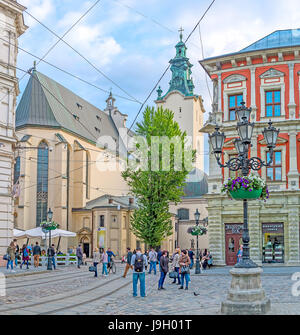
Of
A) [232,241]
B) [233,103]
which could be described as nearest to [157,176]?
[232,241]

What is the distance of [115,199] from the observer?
191ft

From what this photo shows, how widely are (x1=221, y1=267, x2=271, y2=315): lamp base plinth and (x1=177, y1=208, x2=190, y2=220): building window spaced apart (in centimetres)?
5462

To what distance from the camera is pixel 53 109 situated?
2248 inches

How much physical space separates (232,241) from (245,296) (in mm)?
20051

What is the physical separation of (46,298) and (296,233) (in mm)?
18859

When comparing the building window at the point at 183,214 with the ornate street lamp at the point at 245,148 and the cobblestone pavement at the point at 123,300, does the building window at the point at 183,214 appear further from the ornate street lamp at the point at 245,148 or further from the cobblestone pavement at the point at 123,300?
the ornate street lamp at the point at 245,148

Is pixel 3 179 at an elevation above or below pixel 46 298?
above

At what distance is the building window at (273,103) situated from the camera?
30.7 m

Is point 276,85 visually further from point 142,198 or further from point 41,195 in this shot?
point 41,195

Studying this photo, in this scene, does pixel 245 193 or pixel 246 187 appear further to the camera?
pixel 245 193

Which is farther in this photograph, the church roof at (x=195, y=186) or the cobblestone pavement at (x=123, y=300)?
the church roof at (x=195, y=186)

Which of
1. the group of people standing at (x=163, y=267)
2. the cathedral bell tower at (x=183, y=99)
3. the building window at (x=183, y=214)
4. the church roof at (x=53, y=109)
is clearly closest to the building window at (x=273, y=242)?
the group of people standing at (x=163, y=267)

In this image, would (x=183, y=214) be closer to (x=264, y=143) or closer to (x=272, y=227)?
(x=264, y=143)
